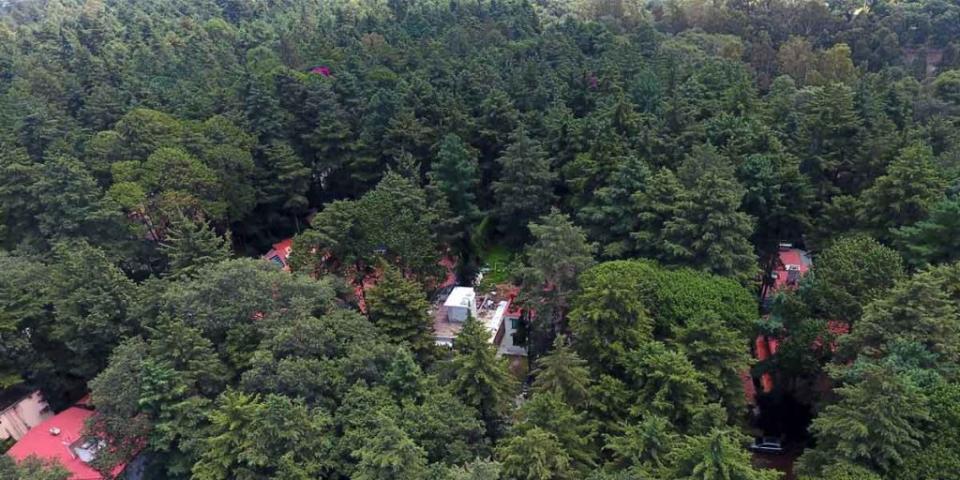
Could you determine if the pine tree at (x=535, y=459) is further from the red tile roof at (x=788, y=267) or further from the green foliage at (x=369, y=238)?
the red tile roof at (x=788, y=267)

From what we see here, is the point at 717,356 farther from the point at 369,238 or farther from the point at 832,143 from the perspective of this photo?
the point at 832,143

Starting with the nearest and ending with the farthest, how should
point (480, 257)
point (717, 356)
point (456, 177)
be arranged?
point (717, 356)
point (456, 177)
point (480, 257)

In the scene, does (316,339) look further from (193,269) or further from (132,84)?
(132,84)

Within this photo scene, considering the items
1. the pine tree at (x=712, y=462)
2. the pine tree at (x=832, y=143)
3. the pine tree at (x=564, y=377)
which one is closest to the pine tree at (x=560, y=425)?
the pine tree at (x=564, y=377)

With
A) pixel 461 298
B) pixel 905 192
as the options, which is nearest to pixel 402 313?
pixel 461 298

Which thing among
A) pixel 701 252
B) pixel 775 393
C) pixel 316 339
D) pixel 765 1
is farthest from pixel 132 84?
pixel 765 1

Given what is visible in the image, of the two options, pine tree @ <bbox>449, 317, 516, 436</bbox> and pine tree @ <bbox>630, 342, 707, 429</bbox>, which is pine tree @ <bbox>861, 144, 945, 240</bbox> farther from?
pine tree @ <bbox>449, 317, 516, 436</bbox>

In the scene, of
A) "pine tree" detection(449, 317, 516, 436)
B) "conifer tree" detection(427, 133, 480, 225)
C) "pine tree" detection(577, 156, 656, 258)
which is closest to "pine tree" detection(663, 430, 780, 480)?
"pine tree" detection(449, 317, 516, 436)
